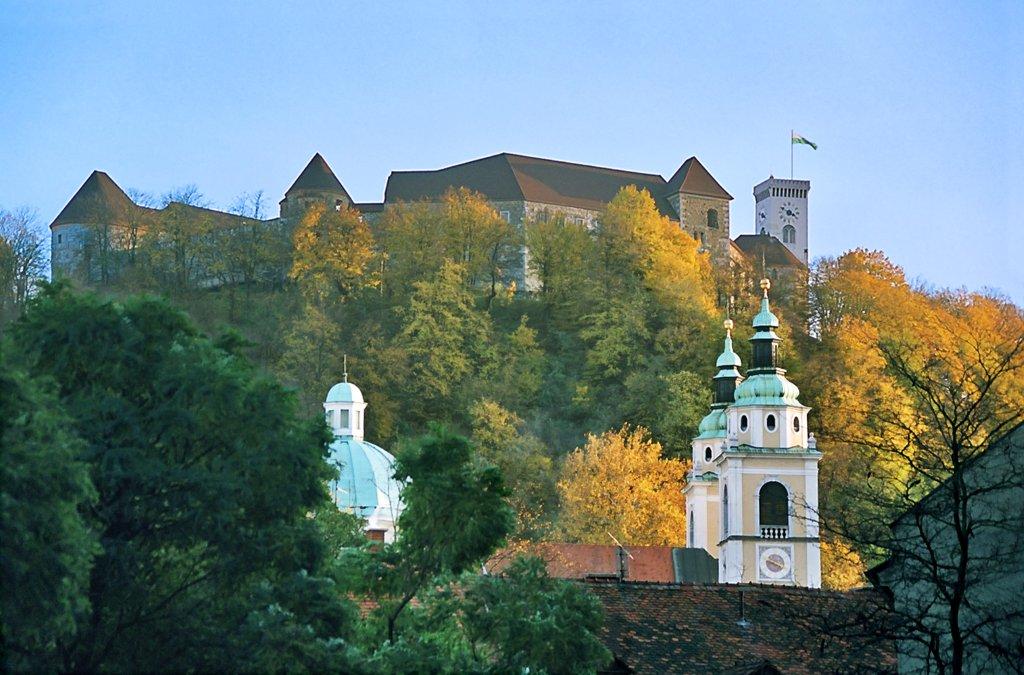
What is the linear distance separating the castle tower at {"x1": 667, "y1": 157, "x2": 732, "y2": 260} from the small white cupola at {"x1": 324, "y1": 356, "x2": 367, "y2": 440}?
39272 millimetres

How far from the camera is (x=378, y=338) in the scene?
87062mm

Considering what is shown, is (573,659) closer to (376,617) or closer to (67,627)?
(376,617)

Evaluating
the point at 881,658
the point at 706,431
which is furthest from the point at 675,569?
the point at 881,658

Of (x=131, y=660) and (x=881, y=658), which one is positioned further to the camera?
(x=881, y=658)

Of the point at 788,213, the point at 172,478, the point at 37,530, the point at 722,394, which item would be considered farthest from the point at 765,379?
the point at 788,213

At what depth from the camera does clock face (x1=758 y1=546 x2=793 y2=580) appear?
183 ft

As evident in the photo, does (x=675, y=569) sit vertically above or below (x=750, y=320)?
below

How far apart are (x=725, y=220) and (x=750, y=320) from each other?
29.4 metres

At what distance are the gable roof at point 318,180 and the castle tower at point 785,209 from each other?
5185 centimetres

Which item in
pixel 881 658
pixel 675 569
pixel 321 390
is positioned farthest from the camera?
pixel 321 390

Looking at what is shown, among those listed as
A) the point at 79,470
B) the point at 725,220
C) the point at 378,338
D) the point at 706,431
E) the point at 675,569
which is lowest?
the point at 79,470

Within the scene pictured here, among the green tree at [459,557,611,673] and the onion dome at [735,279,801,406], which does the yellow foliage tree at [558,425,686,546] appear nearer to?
the onion dome at [735,279,801,406]

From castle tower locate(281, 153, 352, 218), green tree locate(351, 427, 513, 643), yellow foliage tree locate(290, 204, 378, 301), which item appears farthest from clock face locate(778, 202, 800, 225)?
green tree locate(351, 427, 513, 643)

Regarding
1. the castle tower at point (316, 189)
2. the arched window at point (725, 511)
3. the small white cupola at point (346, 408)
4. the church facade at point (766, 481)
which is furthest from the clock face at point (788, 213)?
the arched window at point (725, 511)
